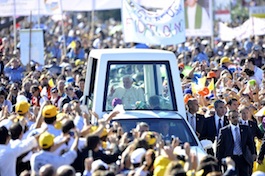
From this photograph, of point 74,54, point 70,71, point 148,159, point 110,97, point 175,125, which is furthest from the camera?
point 74,54

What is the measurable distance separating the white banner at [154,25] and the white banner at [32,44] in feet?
16.6

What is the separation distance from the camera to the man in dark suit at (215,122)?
16531mm

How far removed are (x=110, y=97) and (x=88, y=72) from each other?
155cm

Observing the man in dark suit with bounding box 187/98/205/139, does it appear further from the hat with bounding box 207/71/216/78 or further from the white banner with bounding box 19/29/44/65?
the white banner with bounding box 19/29/44/65

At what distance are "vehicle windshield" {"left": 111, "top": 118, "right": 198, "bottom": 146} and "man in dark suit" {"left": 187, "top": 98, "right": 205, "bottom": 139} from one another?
1.85 metres

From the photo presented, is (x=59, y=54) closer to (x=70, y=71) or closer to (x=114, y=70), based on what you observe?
(x=70, y=71)

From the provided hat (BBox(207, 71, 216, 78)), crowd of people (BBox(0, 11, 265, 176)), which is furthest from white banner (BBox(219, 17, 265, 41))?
hat (BBox(207, 71, 216, 78))

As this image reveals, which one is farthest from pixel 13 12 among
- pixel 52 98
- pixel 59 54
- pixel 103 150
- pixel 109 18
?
pixel 109 18

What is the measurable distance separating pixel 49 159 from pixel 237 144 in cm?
453

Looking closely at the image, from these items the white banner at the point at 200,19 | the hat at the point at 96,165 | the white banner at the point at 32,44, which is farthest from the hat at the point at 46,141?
the white banner at the point at 200,19

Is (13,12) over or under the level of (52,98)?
over

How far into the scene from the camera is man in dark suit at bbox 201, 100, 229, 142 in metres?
16.5

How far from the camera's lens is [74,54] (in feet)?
110

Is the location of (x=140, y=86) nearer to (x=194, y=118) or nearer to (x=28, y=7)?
(x=194, y=118)
